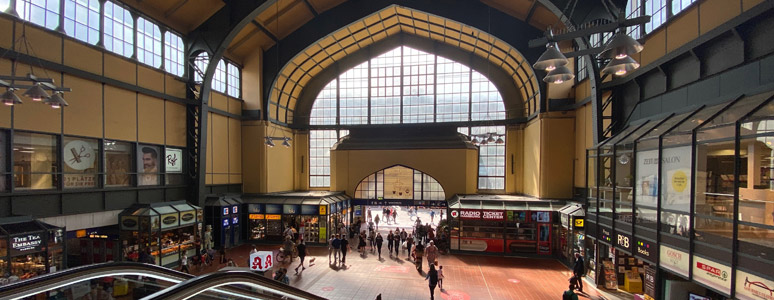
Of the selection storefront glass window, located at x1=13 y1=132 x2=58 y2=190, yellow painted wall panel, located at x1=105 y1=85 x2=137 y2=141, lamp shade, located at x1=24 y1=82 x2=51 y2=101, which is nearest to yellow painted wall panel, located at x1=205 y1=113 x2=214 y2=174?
yellow painted wall panel, located at x1=105 y1=85 x2=137 y2=141

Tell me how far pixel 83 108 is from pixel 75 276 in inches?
423

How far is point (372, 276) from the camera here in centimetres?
1245

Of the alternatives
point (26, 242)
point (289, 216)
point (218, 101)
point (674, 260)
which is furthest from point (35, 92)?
point (674, 260)

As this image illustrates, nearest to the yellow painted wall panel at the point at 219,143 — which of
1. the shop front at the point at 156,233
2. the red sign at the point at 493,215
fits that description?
the shop front at the point at 156,233

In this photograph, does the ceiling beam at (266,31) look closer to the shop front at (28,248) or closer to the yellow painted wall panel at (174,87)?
the yellow painted wall panel at (174,87)

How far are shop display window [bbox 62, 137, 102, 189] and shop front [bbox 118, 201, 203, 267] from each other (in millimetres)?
1796

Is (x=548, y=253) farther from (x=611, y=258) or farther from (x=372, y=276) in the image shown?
(x=372, y=276)

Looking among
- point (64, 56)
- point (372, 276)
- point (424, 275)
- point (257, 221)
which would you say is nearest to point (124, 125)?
point (64, 56)

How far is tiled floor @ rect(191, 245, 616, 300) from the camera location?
10812mm

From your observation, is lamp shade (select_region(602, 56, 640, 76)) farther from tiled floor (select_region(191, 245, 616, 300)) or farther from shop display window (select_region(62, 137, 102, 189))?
shop display window (select_region(62, 137, 102, 189))

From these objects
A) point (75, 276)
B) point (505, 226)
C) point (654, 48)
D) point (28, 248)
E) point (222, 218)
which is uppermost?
point (654, 48)

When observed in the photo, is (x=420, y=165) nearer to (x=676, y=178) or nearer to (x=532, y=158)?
(x=532, y=158)

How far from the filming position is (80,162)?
11359 mm

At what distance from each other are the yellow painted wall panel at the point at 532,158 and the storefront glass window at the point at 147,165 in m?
18.0
